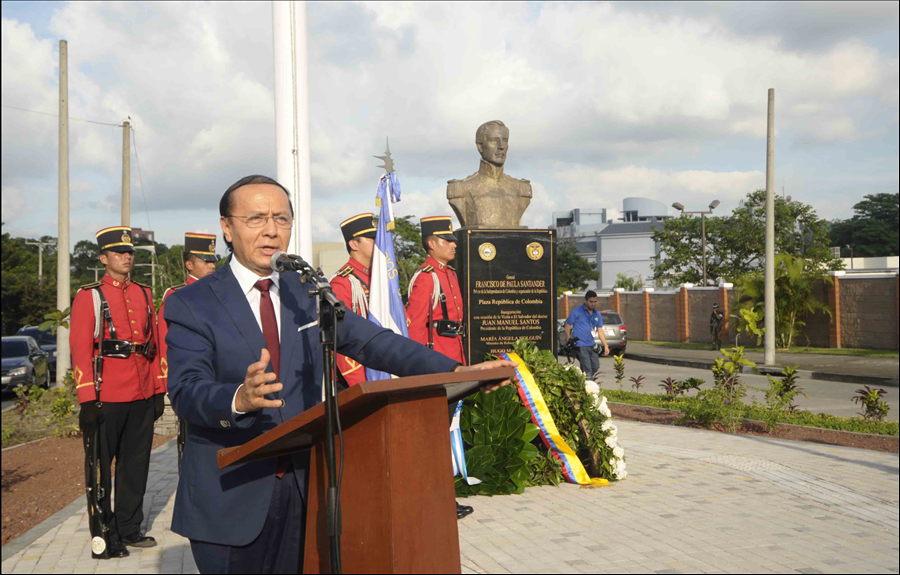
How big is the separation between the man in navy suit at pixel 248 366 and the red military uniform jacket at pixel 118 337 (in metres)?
3.18

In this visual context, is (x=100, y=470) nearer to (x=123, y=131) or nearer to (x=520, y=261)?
(x=520, y=261)

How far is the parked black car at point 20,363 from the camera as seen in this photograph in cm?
1806

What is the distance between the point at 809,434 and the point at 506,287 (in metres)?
5.14

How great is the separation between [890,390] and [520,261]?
1318 cm

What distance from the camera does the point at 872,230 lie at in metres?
75.2

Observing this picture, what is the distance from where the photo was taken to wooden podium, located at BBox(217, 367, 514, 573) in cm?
212

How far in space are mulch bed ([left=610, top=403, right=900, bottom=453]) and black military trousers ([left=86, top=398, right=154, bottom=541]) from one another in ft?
26.4

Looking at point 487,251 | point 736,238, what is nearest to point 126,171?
point 487,251

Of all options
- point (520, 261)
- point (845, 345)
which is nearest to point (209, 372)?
point (520, 261)

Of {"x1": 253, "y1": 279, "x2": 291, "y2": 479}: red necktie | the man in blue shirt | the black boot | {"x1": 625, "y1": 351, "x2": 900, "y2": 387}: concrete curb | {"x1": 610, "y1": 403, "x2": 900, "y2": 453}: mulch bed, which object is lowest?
{"x1": 625, "y1": 351, "x2": 900, "y2": 387}: concrete curb

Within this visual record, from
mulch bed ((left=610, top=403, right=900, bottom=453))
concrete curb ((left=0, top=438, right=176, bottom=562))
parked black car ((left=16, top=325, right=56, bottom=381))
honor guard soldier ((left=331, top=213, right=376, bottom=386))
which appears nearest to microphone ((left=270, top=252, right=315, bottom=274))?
honor guard soldier ((left=331, top=213, right=376, bottom=386))

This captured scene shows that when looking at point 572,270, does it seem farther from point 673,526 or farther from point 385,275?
point 385,275

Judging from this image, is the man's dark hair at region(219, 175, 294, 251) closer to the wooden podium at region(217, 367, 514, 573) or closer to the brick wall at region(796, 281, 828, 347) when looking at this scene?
the wooden podium at region(217, 367, 514, 573)

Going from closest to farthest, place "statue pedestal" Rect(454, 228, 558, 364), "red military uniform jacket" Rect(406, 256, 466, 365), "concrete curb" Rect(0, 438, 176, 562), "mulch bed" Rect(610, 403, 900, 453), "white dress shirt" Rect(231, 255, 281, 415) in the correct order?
1. "white dress shirt" Rect(231, 255, 281, 415)
2. "concrete curb" Rect(0, 438, 176, 562)
3. "red military uniform jacket" Rect(406, 256, 466, 365)
4. "statue pedestal" Rect(454, 228, 558, 364)
5. "mulch bed" Rect(610, 403, 900, 453)
